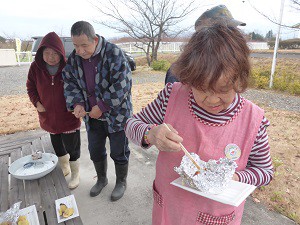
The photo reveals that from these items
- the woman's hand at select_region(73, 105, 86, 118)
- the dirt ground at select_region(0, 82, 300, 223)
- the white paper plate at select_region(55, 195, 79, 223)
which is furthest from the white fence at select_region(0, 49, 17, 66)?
the white paper plate at select_region(55, 195, 79, 223)

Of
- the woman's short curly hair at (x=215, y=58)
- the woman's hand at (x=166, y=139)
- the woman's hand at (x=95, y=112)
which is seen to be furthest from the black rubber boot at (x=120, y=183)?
the woman's short curly hair at (x=215, y=58)

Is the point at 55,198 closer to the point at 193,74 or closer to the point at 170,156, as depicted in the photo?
the point at 170,156

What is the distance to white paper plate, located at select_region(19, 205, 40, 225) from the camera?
Result: 136cm

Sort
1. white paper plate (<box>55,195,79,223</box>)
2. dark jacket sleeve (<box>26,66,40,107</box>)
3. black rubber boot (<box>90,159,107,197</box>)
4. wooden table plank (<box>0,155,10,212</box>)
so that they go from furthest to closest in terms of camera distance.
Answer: black rubber boot (<box>90,159,107,197</box>), dark jacket sleeve (<box>26,66,40,107</box>), wooden table plank (<box>0,155,10,212</box>), white paper plate (<box>55,195,79,223</box>)

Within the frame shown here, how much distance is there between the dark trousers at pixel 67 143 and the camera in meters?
2.49

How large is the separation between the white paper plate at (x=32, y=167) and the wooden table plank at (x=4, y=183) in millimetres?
121

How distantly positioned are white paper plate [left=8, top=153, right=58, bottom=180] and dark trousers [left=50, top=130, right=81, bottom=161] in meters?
0.49

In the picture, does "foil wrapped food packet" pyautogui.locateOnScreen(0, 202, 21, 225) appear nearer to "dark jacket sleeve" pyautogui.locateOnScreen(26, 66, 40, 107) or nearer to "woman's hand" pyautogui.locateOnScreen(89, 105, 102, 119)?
"woman's hand" pyautogui.locateOnScreen(89, 105, 102, 119)

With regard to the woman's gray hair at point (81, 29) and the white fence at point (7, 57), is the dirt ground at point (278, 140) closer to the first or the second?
the woman's gray hair at point (81, 29)

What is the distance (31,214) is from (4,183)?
0.58m

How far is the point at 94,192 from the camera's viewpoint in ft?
8.22

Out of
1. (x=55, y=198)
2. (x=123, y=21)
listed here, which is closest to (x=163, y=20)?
(x=123, y=21)

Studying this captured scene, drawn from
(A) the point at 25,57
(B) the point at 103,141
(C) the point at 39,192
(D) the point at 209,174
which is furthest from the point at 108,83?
(A) the point at 25,57

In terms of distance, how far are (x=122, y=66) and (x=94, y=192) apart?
1378 millimetres
